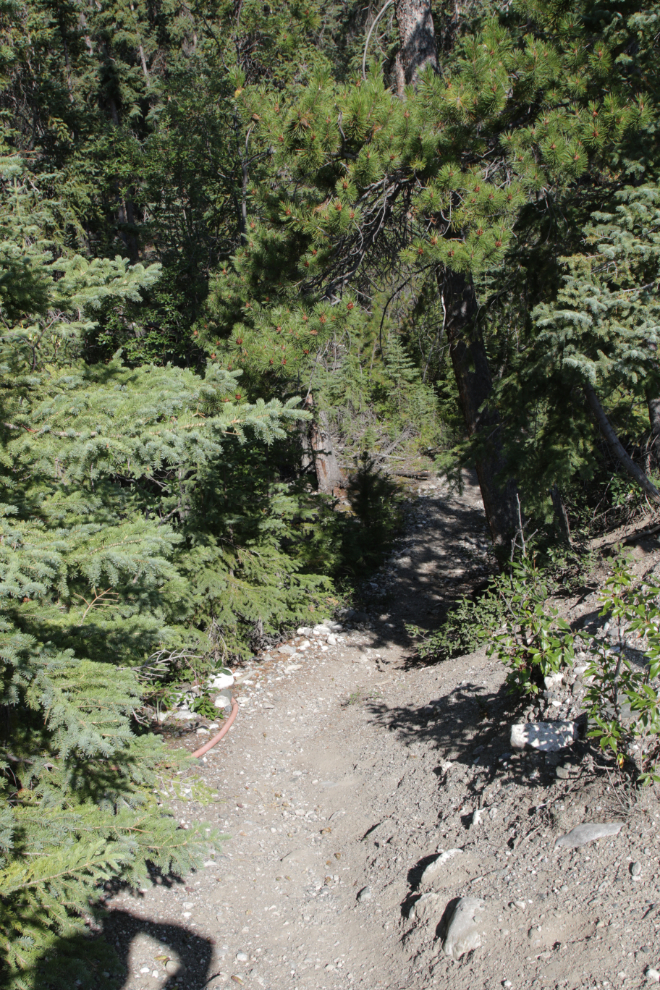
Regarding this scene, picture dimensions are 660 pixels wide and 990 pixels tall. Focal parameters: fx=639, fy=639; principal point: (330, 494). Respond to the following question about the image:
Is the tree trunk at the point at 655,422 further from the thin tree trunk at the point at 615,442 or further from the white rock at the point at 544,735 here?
the white rock at the point at 544,735

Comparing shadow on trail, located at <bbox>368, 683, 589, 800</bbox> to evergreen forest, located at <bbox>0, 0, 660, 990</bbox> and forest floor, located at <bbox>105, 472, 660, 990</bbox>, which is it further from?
evergreen forest, located at <bbox>0, 0, 660, 990</bbox>

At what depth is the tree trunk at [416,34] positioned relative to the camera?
23.4 ft

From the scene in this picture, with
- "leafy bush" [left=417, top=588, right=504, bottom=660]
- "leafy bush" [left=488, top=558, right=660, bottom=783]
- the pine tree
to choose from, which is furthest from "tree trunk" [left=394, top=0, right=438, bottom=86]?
"leafy bush" [left=488, top=558, right=660, bottom=783]

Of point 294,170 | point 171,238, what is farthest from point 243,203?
point 294,170

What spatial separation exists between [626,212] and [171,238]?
9951mm

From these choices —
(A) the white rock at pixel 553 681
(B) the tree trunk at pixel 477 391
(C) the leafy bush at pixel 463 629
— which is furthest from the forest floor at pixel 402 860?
(B) the tree trunk at pixel 477 391

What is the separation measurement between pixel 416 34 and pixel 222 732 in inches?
305

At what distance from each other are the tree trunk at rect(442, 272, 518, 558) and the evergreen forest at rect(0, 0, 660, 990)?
0.11 ft

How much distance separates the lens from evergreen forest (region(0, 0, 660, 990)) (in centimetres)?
324

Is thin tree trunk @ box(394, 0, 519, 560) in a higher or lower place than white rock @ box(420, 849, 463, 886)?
higher

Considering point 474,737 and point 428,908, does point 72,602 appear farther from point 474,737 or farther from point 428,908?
point 474,737

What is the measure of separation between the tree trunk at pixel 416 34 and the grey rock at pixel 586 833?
7334 mm

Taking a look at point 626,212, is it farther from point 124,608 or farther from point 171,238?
point 171,238

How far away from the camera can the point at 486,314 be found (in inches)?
270
